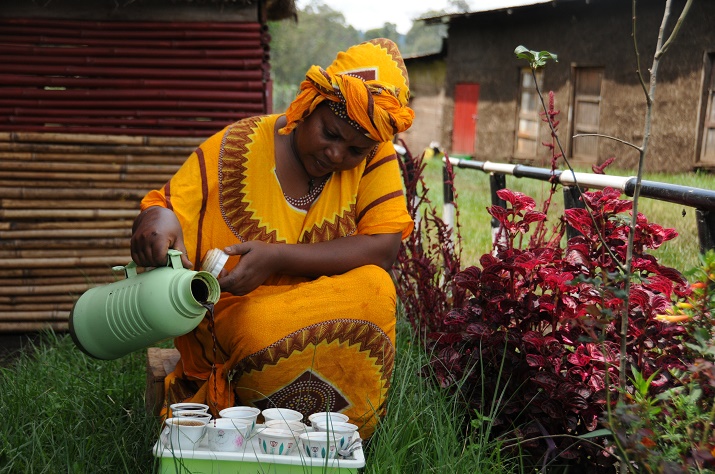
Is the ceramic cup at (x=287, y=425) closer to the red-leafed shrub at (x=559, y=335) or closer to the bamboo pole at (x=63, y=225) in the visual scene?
the red-leafed shrub at (x=559, y=335)

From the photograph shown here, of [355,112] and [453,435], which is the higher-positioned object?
[355,112]

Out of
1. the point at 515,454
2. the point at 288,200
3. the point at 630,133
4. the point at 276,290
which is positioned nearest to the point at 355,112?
the point at 288,200

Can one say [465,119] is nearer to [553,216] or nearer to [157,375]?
[553,216]

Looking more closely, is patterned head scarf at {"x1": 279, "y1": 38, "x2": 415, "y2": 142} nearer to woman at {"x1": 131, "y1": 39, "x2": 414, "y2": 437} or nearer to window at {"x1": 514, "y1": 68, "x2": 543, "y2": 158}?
woman at {"x1": 131, "y1": 39, "x2": 414, "y2": 437}

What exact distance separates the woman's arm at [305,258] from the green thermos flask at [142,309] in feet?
0.55

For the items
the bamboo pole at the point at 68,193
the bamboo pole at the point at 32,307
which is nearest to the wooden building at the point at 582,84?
the bamboo pole at the point at 68,193

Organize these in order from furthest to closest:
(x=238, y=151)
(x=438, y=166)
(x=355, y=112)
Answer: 1. (x=438, y=166)
2. (x=238, y=151)
3. (x=355, y=112)

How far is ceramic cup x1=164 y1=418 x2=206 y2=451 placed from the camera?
2.29 metres

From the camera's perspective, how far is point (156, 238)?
2627 millimetres

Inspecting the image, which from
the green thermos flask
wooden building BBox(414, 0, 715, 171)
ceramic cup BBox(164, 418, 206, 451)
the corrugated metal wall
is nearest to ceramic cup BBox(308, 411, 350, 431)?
ceramic cup BBox(164, 418, 206, 451)

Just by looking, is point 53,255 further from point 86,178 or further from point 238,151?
point 238,151

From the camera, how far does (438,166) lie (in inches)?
625

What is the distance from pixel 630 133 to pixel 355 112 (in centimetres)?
1126

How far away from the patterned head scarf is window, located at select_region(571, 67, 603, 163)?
11.7 m
